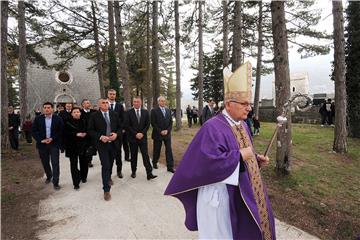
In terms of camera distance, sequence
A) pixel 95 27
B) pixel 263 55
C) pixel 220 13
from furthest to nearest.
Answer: pixel 263 55 → pixel 95 27 → pixel 220 13

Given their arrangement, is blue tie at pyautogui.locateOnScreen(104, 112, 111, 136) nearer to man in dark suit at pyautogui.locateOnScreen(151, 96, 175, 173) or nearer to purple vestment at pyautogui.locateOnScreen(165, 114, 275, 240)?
man in dark suit at pyautogui.locateOnScreen(151, 96, 175, 173)

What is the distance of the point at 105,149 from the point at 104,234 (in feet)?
6.91

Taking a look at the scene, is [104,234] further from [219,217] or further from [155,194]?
[219,217]

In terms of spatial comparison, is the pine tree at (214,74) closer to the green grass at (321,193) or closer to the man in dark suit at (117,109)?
the green grass at (321,193)

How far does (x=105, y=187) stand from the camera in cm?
598

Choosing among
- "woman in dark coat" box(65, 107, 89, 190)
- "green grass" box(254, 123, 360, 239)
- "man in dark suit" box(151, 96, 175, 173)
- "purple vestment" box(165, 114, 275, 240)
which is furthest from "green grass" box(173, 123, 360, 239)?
"woman in dark coat" box(65, 107, 89, 190)

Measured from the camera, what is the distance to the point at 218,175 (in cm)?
261

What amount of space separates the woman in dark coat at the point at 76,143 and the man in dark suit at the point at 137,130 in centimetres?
113

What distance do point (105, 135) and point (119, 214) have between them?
6.17 ft

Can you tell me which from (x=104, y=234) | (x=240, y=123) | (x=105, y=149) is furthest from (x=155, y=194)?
(x=240, y=123)

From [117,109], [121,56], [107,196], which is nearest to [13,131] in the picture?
[121,56]

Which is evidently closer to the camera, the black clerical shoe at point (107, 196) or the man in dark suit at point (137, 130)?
the black clerical shoe at point (107, 196)

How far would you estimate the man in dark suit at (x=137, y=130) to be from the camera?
7223 mm

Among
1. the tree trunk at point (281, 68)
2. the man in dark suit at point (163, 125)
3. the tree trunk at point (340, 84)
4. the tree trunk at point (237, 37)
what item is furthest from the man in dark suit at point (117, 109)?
the tree trunk at point (340, 84)
